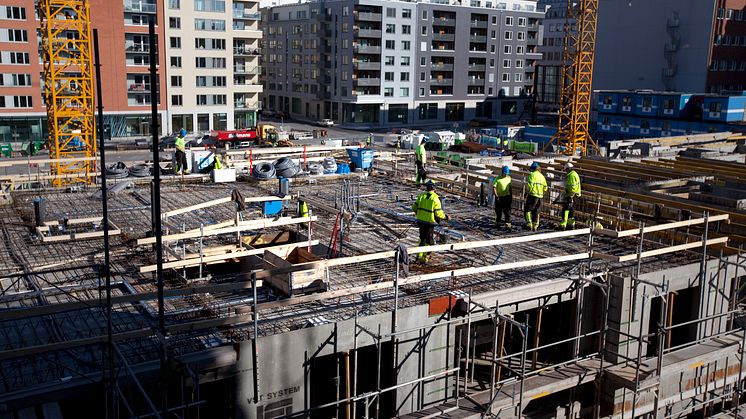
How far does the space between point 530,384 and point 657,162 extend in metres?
18.7

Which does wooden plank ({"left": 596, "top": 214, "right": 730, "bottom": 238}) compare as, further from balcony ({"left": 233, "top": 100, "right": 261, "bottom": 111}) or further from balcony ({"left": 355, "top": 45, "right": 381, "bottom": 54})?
balcony ({"left": 355, "top": 45, "right": 381, "bottom": 54})

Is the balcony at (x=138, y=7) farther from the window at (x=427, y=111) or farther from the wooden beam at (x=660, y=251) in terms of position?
the wooden beam at (x=660, y=251)

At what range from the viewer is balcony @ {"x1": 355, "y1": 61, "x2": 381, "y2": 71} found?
8281 centimetres

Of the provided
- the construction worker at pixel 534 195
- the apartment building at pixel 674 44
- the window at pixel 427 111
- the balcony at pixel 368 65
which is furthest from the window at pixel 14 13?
the apartment building at pixel 674 44

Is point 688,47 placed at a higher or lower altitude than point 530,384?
higher

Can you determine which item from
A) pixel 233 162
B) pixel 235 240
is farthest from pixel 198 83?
pixel 235 240

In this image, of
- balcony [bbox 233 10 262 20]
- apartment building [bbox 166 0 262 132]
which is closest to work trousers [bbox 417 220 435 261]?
apartment building [bbox 166 0 262 132]

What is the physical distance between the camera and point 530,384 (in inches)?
572

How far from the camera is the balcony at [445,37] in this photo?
88094mm

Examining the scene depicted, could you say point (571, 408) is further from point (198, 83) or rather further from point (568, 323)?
point (198, 83)

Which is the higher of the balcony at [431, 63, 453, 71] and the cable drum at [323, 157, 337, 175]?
the balcony at [431, 63, 453, 71]

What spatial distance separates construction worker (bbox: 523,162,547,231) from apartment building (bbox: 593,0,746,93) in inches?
2451

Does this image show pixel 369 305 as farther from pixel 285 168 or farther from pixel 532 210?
pixel 285 168

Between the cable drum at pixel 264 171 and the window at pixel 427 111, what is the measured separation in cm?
6273
